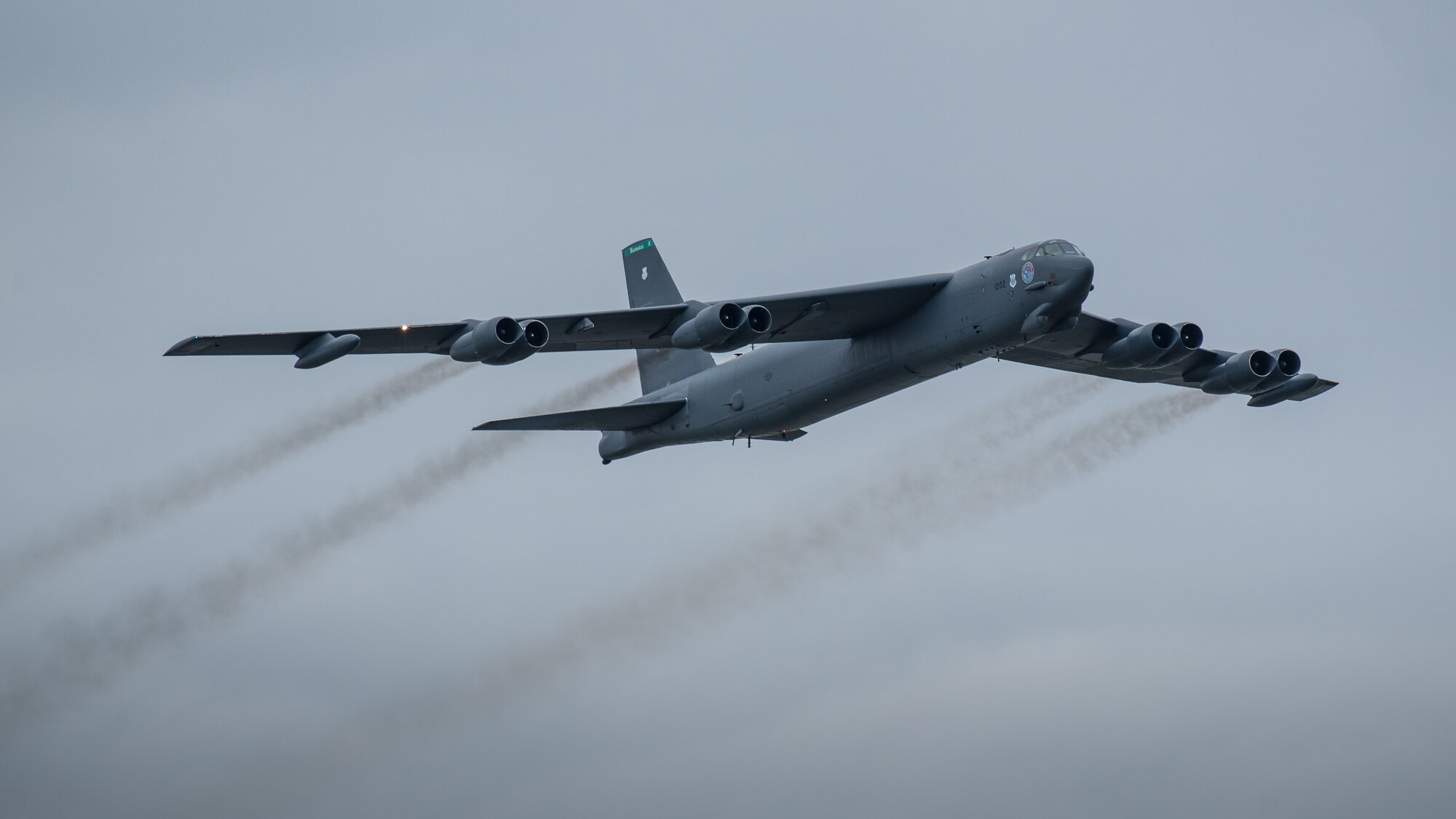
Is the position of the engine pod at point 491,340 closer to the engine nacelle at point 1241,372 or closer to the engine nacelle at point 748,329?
the engine nacelle at point 748,329

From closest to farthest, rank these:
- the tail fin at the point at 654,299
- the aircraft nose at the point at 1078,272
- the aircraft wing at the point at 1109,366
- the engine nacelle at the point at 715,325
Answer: the engine nacelle at the point at 715,325
the aircraft nose at the point at 1078,272
the aircraft wing at the point at 1109,366
the tail fin at the point at 654,299

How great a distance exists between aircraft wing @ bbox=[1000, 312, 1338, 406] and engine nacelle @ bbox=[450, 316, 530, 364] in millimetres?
10988

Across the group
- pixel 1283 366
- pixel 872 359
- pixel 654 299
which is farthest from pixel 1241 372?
pixel 654 299

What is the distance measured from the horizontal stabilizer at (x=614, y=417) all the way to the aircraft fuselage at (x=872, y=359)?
7.7 inches

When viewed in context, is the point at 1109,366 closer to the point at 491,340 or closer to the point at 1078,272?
the point at 1078,272

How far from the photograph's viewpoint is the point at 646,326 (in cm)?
3506

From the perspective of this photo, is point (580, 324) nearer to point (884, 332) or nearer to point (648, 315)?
point (648, 315)

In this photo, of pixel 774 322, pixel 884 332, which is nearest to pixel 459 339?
pixel 774 322

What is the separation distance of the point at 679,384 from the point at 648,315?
6444 millimetres

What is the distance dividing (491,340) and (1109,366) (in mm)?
15509

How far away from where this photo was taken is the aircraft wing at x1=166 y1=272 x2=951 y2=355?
109 feet

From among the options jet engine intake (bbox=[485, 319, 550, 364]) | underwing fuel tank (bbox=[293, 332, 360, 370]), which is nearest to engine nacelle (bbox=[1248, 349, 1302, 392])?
jet engine intake (bbox=[485, 319, 550, 364])

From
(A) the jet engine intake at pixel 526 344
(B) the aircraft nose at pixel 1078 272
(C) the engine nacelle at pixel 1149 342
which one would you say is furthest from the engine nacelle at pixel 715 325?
(C) the engine nacelle at pixel 1149 342

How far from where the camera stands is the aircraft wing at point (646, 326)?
33188 mm
